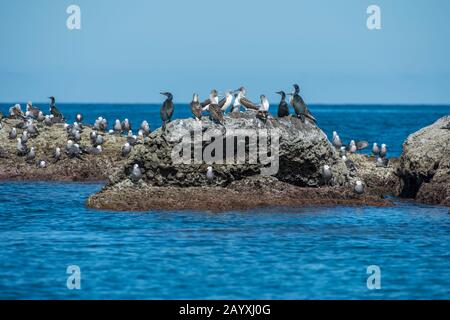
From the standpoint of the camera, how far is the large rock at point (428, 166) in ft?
91.5

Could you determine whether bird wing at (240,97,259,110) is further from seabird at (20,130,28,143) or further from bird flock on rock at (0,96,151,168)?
seabird at (20,130,28,143)

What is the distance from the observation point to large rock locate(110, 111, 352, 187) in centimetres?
2683

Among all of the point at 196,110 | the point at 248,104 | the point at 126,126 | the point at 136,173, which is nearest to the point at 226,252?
the point at 136,173

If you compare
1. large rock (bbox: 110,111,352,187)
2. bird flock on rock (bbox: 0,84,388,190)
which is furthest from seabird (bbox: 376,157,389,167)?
large rock (bbox: 110,111,352,187)

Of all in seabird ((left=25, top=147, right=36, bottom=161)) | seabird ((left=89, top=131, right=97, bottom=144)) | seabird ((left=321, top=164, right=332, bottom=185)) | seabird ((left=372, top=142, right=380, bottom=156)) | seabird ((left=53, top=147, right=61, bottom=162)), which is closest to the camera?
seabird ((left=321, top=164, right=332, bottom=185))

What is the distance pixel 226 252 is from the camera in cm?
2000

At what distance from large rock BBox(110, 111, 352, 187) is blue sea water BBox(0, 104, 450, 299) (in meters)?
1.99

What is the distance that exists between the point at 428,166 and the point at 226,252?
35.6 feet

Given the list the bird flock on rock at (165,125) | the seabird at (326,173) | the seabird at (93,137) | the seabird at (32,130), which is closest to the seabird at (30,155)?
the bird flock on rock at (165,125)

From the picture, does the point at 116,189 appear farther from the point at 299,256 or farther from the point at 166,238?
the point at 299,256

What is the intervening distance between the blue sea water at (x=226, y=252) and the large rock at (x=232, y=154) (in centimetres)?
199

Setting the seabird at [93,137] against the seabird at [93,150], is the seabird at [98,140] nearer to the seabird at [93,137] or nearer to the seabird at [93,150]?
the seabird at [93,137]

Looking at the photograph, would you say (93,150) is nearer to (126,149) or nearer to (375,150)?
(126,149)
